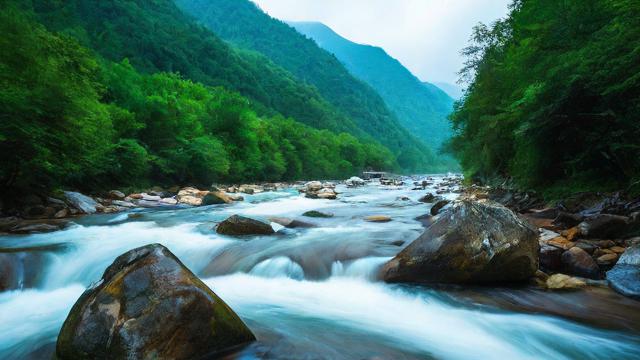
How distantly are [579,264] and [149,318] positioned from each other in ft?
21.6

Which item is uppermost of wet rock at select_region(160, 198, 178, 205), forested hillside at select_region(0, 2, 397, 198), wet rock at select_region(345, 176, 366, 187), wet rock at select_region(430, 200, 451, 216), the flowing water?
forested hillside at select_region(0, 2, 397, 198)

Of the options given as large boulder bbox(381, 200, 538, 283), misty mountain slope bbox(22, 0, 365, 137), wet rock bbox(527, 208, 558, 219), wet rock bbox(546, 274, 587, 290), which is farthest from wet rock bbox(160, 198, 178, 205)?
misty mountain slope bbox(22, 0, 365, 137)

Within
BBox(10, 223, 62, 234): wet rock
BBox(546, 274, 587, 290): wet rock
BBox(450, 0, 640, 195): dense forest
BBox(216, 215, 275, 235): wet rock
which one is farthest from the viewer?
BBox(216, 215, 275, 235): wet rock

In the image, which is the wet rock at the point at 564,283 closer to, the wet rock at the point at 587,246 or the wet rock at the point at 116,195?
the wet rock at the point at 587,246

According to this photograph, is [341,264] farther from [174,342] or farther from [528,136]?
[528,136]

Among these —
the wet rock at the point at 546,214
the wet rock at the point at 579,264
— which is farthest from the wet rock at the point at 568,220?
the wet rock at the point at 579,264

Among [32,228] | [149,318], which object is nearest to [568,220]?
[149,318]

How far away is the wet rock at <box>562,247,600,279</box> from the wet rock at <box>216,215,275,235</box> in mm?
6649

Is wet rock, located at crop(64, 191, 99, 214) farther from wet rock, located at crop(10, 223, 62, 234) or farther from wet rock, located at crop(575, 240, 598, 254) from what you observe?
wet rock, located at crop(575, 240, 598, 254)

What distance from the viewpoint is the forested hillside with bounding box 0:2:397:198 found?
35.2 ft

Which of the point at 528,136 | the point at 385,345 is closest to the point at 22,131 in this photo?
the point at 385,345

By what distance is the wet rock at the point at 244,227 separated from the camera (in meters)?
9.72

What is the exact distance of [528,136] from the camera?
11.0 m

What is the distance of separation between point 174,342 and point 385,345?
244 centimetres
